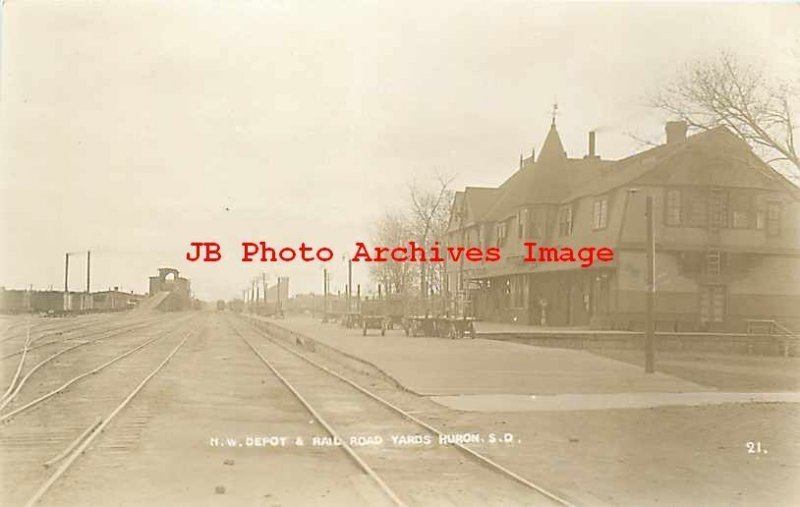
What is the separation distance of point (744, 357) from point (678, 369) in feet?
19.3

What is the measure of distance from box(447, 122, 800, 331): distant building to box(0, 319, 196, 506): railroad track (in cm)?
1161

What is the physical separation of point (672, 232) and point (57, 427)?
20.6 metres

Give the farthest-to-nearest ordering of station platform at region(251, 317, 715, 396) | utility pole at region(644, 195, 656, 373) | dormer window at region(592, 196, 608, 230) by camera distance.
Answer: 1. dormer window at region(592, 196, 608, 230)
2. utility pole at region(644, 195, 656, 373)
3. station platform at region(251, 317, 715, 396)

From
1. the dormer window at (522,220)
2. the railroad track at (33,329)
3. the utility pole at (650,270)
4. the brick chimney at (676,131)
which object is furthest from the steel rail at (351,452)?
the dormer window at (522,220)

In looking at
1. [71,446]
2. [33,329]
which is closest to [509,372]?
[71,446]

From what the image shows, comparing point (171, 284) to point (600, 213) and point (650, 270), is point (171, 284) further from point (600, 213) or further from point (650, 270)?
point (600, 213)

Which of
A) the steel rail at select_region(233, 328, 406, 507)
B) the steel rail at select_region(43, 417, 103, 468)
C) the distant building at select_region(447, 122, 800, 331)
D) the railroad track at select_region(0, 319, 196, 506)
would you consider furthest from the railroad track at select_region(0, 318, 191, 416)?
the distant building at select_region(447, 122, 800, 331)

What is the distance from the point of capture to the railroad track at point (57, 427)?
7953 mm

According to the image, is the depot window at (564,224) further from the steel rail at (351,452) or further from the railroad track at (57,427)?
the railroad track at (57,427)

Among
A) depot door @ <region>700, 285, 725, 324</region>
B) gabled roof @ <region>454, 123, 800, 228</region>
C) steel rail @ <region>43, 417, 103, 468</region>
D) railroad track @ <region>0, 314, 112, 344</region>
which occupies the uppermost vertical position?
gabled roof @ <region>454, 123, 800, 228</region>

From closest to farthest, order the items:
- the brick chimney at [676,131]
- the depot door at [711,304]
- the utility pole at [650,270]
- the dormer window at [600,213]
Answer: the utility pole at [650,270] < the brick chimney at [676,131] < the dormer window at [600,213] < the depot door at [711,304]

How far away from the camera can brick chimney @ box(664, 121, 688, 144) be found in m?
17.7

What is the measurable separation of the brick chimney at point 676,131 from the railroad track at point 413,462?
883 centimetres

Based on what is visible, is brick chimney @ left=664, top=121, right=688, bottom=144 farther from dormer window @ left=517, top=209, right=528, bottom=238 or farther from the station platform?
dormer window @ left=517, top=209, right=528, bottom=238
